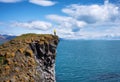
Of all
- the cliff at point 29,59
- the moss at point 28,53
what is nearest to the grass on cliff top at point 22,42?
the cliff at point 29,59

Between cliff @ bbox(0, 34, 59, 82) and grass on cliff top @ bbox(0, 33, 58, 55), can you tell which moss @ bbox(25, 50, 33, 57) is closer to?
cliff @ bbox(0, 34, 59, 82)

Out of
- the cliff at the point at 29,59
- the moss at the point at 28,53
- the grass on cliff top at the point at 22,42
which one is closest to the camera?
the cliff at the point at 29,59

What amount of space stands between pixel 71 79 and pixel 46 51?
46.0 m

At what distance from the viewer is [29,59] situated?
41.6m

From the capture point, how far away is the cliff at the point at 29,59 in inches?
1483

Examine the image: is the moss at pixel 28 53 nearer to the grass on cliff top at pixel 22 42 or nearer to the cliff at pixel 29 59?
the cliff at pixel 29 59

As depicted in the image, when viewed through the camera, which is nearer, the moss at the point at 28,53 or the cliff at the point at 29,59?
the cliff at the point at 29,59

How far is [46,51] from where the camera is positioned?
152ft

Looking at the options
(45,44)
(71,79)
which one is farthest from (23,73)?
(71,79)

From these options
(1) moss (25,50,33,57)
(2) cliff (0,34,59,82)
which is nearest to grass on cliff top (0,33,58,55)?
(2) cliff (0,34,59,82)

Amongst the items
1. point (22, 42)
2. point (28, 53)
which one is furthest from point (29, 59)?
point (22, 42)

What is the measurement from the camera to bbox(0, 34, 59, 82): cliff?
1483 inches

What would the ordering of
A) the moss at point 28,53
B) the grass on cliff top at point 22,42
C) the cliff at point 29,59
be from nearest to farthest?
the cliff at point 29,59
the grass on cliff top at point 22,42
the moss at point 28,53

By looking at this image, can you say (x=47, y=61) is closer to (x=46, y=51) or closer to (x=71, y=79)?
(x=46, y=51)
